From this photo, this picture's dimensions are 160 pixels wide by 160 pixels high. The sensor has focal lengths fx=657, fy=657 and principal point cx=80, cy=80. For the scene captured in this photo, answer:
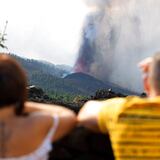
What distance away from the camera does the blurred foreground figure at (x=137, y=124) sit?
3424mm

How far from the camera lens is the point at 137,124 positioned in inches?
135

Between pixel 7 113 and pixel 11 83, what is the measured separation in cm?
20

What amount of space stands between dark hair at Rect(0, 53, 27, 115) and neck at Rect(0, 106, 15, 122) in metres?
0.03

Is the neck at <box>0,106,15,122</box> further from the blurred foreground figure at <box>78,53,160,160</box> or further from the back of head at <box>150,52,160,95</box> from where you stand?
the back of head at <box>150,52,160,95</box>

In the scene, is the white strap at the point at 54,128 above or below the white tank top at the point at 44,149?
above

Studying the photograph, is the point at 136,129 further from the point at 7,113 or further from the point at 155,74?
the point at 7,113

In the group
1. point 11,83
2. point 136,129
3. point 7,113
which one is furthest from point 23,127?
point 136,129

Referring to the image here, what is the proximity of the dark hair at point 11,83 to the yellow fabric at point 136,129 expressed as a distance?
0.49 m

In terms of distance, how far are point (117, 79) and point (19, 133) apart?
123070 mm

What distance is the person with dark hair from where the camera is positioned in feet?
11.4

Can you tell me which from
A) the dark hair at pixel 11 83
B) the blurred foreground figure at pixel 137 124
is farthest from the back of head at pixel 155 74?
the dark hair at pixel 11 83

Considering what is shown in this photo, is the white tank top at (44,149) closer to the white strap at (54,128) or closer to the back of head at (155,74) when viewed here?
the white strap at (54,128)

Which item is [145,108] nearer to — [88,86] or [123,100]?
[123,100]

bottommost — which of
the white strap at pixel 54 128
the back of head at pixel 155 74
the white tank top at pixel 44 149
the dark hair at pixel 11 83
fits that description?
the white tank top at pixel 44 149
